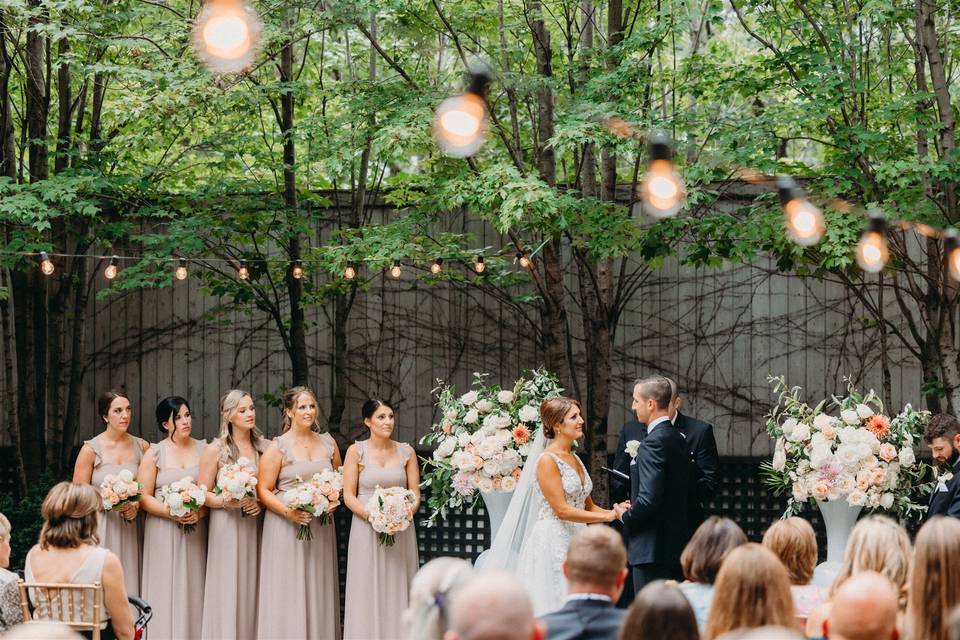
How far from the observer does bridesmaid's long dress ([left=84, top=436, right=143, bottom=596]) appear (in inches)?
244

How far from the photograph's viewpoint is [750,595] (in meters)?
3.00

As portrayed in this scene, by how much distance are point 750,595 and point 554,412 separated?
8.72 ft

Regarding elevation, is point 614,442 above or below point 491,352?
below

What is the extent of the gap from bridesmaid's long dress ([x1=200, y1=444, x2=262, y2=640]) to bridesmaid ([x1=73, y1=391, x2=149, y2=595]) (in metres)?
0.49

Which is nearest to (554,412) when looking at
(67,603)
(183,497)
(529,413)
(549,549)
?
(529,413)

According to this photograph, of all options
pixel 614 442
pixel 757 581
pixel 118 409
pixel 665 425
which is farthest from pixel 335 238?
pixel 757 581

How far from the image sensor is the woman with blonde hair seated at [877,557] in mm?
3455

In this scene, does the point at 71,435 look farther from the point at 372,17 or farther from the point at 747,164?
the point at 747,164

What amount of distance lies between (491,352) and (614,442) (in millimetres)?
1353

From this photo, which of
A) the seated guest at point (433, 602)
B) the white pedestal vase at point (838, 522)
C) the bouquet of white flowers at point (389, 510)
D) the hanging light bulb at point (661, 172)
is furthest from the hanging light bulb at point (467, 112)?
the white pedestal vase at point (838, 522)

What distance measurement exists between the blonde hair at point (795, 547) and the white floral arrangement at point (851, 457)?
195 cm

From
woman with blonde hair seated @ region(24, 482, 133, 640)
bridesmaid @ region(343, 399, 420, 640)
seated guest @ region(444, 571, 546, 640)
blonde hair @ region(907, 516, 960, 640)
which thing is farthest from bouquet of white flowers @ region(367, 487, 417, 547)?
seated guest @ region(444, 571, 546, 640)

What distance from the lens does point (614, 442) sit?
9070 mm

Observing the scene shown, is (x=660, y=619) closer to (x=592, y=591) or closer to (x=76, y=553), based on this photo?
(x=592, y=591)
